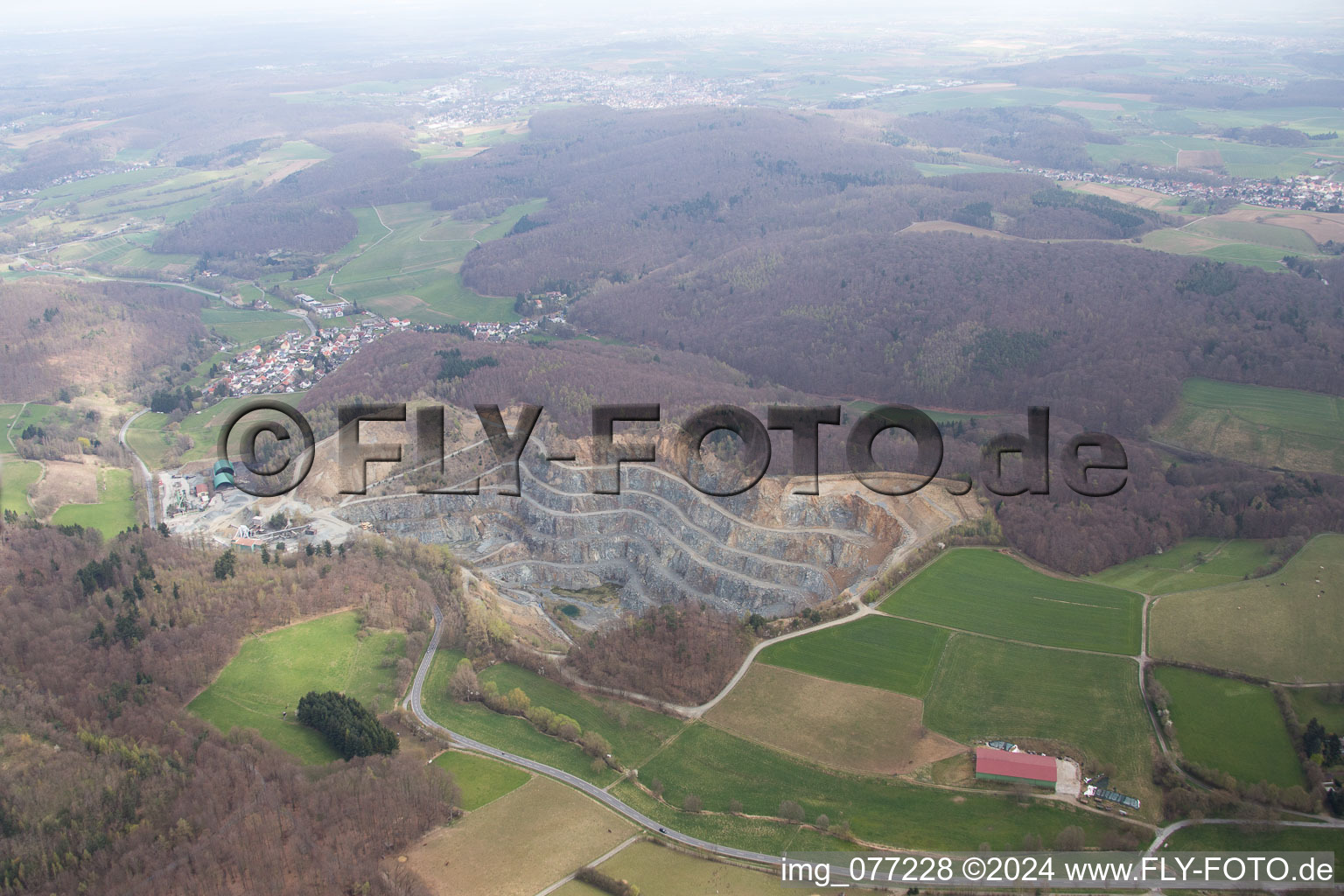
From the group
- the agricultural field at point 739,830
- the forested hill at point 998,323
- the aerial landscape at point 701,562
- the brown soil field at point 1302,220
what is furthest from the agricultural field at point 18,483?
the brown soil field at point 1302,220

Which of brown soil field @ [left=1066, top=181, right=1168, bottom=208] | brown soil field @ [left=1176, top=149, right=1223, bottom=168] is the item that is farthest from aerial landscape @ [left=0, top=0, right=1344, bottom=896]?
brown soil field @ [left=1176, top=149, right=1223, bottom=168]

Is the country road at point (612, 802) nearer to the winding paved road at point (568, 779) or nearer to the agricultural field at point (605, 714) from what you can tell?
the winding paved road at point (568, 779)

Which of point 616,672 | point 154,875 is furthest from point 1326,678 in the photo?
point 154,875

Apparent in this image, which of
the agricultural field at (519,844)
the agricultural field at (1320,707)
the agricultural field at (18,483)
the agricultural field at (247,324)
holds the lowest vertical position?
the agricultural field at (519,844)

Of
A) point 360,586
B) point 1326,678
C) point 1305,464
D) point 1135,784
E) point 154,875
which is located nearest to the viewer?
point 154,875

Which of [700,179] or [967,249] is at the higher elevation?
[700,179]

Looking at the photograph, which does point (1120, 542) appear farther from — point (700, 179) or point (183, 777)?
point (700, 179)
